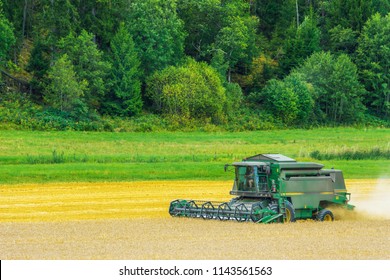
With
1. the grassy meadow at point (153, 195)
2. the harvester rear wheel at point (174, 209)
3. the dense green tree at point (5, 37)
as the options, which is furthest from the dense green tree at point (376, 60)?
the harvester rear wheel at point (174, 209)

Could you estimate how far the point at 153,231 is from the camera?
32.4 metres

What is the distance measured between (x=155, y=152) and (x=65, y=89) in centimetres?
1668

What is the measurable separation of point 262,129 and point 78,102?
63.8ft

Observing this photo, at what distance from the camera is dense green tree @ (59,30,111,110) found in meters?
86.5

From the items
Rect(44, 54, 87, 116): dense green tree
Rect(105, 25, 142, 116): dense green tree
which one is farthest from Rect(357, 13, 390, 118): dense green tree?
Rect(44, 54, 87, 116): dense green tree

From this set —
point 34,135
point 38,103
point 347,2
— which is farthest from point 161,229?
point 347,2

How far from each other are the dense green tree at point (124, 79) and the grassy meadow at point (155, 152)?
249 inches

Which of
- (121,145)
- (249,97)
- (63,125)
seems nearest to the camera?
(121,145)

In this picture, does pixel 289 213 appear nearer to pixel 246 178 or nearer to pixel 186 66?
pixel 246 178

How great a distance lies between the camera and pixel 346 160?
68.5 m

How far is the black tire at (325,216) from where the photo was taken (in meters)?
36.5

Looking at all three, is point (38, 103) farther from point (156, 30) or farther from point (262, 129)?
point (262, 129)

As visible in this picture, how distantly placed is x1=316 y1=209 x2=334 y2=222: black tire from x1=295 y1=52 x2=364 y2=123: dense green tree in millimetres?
65168

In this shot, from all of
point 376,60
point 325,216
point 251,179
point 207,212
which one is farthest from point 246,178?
point 376,60
